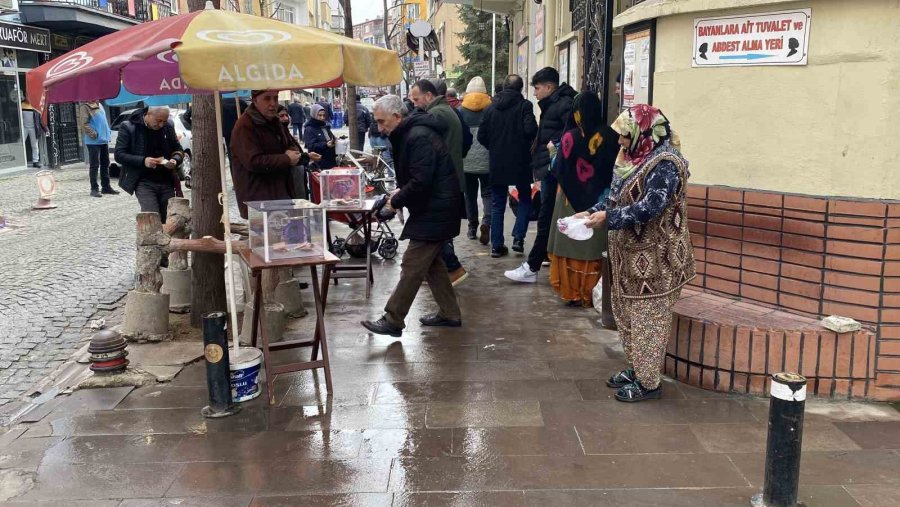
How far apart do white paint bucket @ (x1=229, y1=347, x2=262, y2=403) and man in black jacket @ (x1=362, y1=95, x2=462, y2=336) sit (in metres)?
1.25

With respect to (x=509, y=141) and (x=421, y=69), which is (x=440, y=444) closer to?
(x=509, y=141)

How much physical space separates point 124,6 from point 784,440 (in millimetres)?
25255

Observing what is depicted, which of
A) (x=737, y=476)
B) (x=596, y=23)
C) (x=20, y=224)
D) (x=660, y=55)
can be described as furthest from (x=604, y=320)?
(x=20, y=224)

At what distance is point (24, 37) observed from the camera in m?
19.0

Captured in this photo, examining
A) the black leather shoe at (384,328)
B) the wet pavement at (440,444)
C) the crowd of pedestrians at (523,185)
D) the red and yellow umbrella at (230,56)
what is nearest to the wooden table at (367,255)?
the crowd of pedestrians at (523,185)

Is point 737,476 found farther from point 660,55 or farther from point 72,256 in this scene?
point 72,256

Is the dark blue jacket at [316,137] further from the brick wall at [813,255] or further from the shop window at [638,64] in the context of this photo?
the brick wall at [813,255]

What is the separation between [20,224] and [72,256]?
287 centimetres

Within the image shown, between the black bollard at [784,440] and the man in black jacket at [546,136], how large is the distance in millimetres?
4236

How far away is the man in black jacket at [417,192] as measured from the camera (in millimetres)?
5535

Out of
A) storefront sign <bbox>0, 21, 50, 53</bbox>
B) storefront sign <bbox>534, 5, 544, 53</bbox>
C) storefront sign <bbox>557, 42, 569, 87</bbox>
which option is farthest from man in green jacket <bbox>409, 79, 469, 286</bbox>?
storefront sign <bbox>0, 21, 50, 53</bbox>

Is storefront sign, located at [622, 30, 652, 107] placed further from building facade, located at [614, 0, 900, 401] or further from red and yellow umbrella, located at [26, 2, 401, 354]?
red and yellow umbrella, located at [26, 2, 401, 354]

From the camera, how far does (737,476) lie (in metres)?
3.63

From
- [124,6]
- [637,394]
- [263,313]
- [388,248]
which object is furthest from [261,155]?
[124,6]
